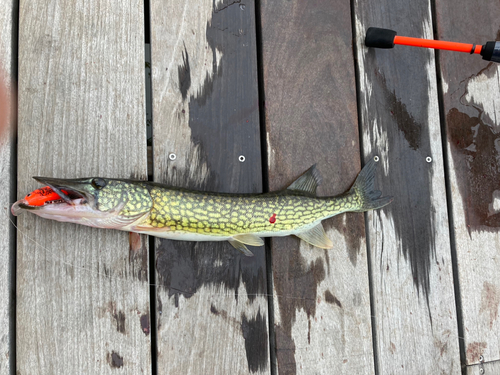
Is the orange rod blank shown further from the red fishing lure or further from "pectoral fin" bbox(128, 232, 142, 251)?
the red fishing lure

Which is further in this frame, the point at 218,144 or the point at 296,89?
the point at 296,89

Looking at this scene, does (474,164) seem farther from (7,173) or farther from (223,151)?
(7,173)

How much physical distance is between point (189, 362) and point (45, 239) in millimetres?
929

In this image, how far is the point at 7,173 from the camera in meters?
1.75

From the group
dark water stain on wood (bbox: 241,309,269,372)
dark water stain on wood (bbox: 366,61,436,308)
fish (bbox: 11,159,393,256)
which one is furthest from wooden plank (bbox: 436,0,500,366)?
dark water stain on wood (bbox: 241,309,269,372)

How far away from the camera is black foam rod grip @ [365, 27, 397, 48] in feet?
6.87

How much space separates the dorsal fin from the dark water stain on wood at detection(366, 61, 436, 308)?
0.41m

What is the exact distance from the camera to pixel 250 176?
1980mm

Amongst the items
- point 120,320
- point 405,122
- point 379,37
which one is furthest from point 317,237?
point 379,37

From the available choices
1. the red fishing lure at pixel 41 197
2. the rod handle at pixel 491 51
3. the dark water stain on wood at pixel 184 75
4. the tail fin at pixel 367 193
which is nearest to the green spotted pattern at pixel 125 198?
the red fishing lure at pixel 41 197

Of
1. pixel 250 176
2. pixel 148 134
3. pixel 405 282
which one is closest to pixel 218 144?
pixel 250 176

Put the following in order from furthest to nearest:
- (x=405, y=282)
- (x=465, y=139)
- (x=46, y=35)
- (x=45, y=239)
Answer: (x=465, y=139) < (x=405, y=282) < (x=46, y=35) < (x=45, y=239)

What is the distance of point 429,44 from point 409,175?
75 cm

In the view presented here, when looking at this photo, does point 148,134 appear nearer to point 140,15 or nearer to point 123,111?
point 123,111
